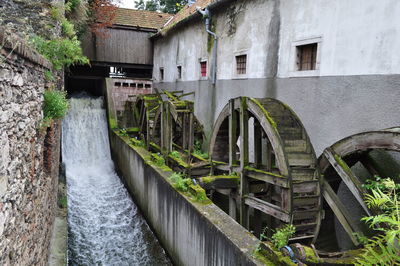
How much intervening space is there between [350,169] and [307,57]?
7.26 feet

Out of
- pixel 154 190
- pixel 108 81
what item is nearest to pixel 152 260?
pixel 154 190

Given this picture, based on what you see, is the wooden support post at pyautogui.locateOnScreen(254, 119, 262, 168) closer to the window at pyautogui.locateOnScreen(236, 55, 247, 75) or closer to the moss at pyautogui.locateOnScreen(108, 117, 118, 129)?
the window at pyautogui.locateOnScreen(236, 55, 247, 75)

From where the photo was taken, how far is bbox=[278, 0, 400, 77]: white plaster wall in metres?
4.10

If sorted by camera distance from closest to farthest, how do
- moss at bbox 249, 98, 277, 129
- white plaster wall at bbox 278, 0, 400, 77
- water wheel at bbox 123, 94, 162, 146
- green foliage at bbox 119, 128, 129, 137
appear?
white plaster wall at bbox 278, 0, 400, 77 → moss at bbox 249, 98, 277, 129 → water wheel at bbox 123, 94, 162, 146 → green foliage at bbox 119, 128, 129, 137

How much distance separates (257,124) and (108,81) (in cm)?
883

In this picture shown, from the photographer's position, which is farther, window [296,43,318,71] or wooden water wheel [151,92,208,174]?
wooden water wheel [151,92,208,174]

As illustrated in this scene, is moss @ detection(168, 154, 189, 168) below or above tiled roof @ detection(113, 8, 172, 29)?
below

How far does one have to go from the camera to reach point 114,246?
6441mm

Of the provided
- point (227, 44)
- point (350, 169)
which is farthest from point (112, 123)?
point (350, 169)

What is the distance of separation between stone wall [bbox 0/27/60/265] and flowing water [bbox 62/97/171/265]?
8.35ft

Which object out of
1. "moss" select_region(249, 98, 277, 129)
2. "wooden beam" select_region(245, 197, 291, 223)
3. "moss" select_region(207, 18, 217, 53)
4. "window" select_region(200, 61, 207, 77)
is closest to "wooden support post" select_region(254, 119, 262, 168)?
"moss" select_region(249, 98, 277, 129)

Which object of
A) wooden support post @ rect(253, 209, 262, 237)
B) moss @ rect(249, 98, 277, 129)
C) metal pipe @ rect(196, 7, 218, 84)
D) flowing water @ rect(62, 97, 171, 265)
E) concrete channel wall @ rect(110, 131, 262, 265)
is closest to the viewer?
concrete channel wall @ rect(110, 131, 262, 265)

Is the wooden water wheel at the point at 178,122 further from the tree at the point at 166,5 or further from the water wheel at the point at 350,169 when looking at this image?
the tree at the point at 166,5

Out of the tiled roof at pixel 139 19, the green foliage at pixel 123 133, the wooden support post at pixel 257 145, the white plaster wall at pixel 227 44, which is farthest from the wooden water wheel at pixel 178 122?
the tiled roof at pixel 139 19
